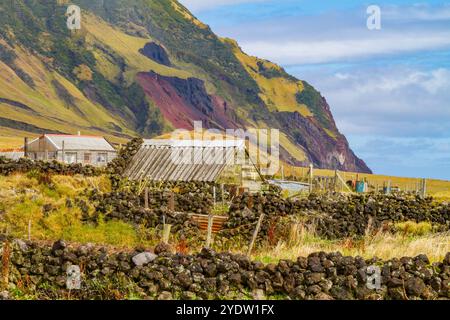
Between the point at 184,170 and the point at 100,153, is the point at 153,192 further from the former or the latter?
the point at 100,153

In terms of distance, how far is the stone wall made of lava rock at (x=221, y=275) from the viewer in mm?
17219

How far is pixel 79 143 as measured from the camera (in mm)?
83062

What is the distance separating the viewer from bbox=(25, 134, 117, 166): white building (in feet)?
266

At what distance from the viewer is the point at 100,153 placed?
85.1 meters

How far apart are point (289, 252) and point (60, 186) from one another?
1975 cm

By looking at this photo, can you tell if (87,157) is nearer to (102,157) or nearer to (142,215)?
(102,157)

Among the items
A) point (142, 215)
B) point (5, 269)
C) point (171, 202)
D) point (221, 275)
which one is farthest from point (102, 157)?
point (221, 275)

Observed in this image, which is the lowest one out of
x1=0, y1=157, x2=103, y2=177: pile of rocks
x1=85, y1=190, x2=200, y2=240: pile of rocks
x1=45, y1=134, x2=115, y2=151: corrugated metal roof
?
x1=85, y1=190, x2=200, y2=240: pile of rocks

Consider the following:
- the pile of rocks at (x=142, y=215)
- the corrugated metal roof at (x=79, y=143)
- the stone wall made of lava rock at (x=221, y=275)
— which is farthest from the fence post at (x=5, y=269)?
the corrugated metal roof at (x=79, y=143)

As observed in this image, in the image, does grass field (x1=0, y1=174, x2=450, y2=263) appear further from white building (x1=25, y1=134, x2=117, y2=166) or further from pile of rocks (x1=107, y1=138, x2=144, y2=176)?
white building (x1=25, y1=134, x2=117, y2=166)

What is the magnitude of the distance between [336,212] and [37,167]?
16360 mm

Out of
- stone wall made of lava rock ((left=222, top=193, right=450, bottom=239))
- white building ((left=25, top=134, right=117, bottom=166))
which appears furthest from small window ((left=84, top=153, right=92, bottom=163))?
stone wall made of lava rock ((left=222, top=193, right=450, bottom=239))

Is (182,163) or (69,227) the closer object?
(69,227)

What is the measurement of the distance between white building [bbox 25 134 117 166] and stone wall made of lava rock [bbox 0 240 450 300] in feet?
196
